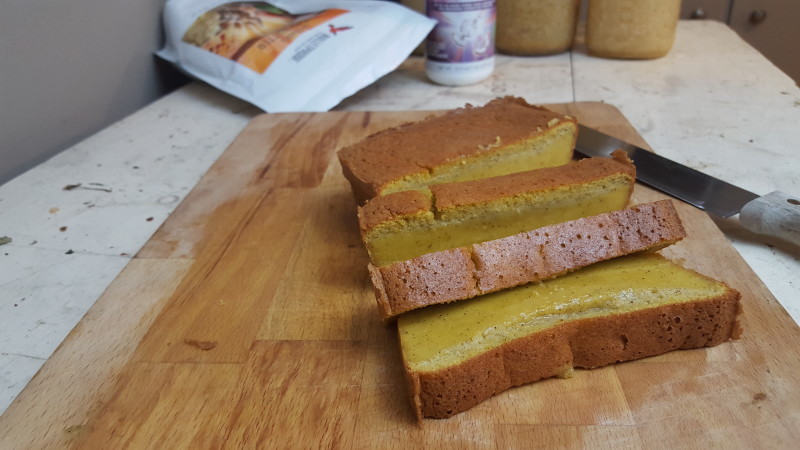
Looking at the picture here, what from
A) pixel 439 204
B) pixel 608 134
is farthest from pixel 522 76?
pixel 439 204

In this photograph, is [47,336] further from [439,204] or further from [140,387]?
[439,204]

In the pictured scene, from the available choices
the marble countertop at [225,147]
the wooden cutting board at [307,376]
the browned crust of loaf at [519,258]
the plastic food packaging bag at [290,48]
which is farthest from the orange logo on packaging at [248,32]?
the browned crust of loaf at [519,258]

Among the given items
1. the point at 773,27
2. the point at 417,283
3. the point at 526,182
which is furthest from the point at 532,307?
the point at 773,27

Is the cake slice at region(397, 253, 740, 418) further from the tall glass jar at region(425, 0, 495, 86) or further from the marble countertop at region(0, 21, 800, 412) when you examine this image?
the tall glass jar at region(425, 0, 495, 86)

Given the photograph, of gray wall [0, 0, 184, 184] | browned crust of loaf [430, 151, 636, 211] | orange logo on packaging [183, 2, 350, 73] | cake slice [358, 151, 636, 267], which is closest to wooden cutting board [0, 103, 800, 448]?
cake slice [358, 151, 636, 267]

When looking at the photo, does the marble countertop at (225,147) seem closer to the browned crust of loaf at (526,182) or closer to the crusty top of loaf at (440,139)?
the browned crust of loaf at (526,182)
